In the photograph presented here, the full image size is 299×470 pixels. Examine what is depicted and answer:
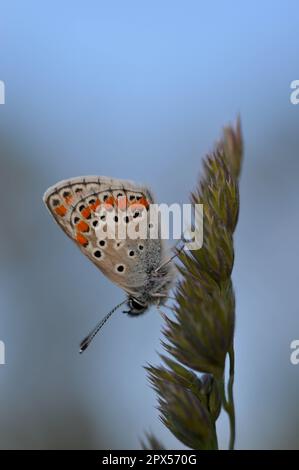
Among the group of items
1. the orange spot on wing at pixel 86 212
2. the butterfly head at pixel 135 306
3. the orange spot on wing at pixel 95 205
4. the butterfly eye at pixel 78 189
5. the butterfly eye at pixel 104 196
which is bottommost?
the butterfly head at pixel 135 306

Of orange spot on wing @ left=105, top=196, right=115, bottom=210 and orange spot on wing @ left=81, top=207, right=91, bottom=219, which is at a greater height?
orange spot on wing @ left=105, top=196, right=115, bottom=210

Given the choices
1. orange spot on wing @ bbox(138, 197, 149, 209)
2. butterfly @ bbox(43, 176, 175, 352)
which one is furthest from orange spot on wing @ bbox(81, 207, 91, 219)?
orange spot on wing @ bbox(138, 197, 149, 209)

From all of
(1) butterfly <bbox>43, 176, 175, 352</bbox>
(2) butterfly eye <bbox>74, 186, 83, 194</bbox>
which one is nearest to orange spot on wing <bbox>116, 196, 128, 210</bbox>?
(1) butterfly <bbox>43, 176, 175, 352</bbox>

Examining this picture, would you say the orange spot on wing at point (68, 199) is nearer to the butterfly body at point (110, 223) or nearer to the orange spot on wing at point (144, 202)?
the butterfly body at point (110, 223)

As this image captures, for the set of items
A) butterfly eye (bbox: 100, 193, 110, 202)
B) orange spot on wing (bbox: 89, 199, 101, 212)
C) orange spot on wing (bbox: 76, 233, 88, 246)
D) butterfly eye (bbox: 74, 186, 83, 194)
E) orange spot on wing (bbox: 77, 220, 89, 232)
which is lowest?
orange spot on wing (bbox: 76, 233, 88, 246)

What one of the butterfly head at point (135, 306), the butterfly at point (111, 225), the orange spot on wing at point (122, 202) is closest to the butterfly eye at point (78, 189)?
the butterfly at point (111, 225)

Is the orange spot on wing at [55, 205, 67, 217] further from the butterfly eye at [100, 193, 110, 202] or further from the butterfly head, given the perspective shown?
the butterfly head

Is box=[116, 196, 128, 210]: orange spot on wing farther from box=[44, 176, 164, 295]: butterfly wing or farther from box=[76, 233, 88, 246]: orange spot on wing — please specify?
box=[76, 233, 88, 246]: orange spot on wing

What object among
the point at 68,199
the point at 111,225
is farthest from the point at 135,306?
the point at 68,199

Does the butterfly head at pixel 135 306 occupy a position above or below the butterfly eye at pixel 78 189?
below
